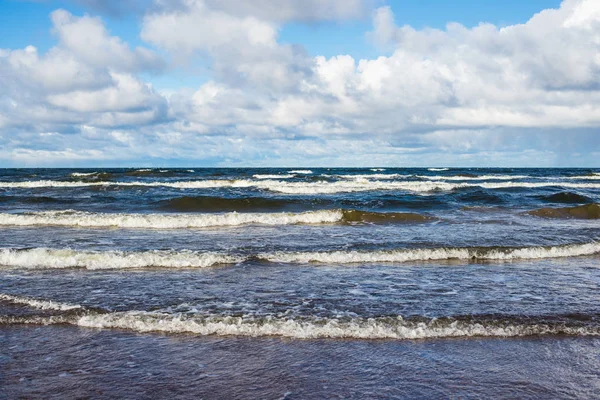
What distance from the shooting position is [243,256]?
1052 centimetres

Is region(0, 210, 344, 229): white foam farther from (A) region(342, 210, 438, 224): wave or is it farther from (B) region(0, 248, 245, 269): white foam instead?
(B) region(0, 248, 245, 269): white foam

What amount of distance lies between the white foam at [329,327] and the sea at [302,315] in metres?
0.02

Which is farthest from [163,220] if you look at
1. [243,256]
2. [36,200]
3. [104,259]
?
[36,200]

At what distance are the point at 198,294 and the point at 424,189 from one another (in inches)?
1089

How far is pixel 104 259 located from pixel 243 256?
2.93m

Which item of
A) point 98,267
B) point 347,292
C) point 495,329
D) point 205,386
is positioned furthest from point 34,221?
point 495,329

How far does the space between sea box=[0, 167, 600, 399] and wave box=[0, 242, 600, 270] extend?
43 mm

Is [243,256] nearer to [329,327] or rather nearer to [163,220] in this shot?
[329,327]

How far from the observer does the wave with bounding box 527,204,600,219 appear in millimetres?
19562

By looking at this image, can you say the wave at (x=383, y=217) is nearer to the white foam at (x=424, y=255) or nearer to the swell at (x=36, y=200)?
the white foam at (x=424, y=255)

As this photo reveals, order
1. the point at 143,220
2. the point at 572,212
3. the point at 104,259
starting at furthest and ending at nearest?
the point at 572,212, the point at 143,220, the point at 104,259

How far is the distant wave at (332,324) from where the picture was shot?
5.82 metres

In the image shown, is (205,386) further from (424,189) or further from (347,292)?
(424,189)

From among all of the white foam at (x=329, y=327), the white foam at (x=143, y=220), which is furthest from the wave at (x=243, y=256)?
the white foam at (x=143, y=220)
